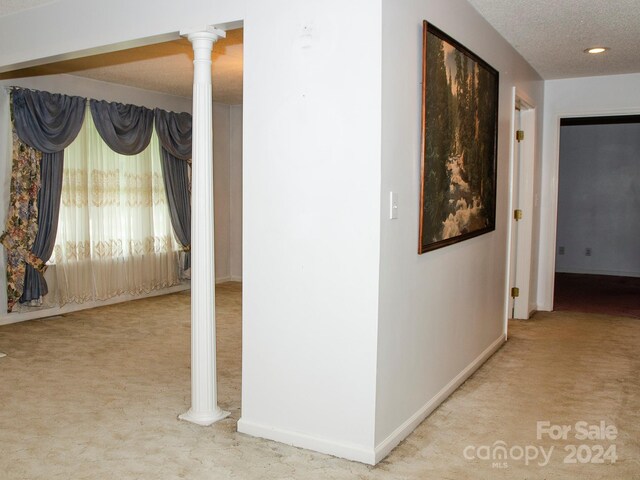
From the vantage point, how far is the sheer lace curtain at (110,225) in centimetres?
585

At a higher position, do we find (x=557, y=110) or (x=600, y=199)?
(x=557, y=110)

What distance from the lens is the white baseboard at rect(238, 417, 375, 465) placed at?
8.82 feet

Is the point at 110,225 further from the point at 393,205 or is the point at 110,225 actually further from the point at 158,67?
the point at 393,205

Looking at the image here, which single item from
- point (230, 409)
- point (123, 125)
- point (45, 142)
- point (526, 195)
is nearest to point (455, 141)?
point (230, 409)

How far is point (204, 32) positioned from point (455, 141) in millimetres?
1489

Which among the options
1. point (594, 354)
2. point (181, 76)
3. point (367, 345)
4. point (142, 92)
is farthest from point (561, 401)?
point (142, 92)

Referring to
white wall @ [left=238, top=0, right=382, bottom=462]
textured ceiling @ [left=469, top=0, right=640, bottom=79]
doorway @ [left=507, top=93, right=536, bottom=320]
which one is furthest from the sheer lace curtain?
textured ceiling @ [left=469, top=0, right=640, bottom=79]

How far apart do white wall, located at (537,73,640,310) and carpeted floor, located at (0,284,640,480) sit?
960 mm

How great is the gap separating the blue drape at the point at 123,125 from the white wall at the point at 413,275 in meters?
3.88

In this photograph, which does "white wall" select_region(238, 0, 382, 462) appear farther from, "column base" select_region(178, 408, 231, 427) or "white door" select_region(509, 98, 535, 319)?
"white door" select_region(509, 98, 535, 319)

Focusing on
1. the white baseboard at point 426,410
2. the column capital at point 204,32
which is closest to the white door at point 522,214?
the white baseboard at point 426,410

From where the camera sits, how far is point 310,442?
111 inches

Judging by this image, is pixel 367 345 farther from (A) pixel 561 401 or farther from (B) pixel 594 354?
(B) pixel 594 354

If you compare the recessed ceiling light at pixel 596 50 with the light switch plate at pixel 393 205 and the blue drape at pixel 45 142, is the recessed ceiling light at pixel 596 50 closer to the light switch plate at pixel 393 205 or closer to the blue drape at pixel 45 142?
the light switch plate at pixel 393 205
